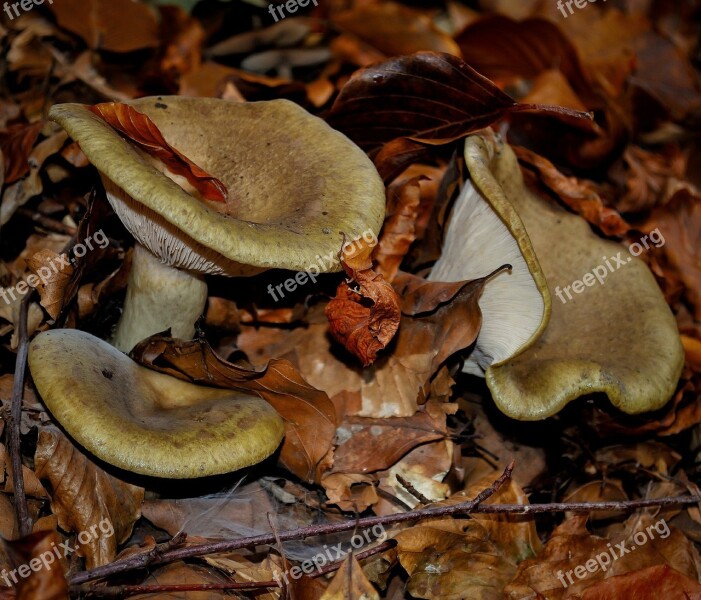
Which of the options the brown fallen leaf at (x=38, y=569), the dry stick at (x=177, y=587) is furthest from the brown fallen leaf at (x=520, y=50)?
the brown fallen leaf at (x=38, y=569)

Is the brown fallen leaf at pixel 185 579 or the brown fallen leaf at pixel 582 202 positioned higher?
the brown fallen leaf at pixel 582 202

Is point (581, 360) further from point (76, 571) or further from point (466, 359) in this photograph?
point (76, 571)

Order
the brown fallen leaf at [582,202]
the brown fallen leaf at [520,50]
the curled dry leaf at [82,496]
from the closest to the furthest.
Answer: the curled dry leaf at [82,496] → the brown fallen leaf at [582,202] → the brown fallen leaf at [520,50]

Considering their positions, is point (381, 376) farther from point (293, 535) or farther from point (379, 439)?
point (293, 535)

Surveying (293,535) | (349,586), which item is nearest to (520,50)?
(293,535)

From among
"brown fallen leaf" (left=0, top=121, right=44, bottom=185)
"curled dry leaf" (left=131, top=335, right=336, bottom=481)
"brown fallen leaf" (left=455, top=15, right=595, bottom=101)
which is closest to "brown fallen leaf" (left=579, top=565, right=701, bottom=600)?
"curled dry leaf" (left=131, top=335, right=336, bottom=481)

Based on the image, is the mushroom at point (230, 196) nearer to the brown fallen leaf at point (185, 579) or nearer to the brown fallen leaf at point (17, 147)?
the brown fallen leaf at point (17, 147)
